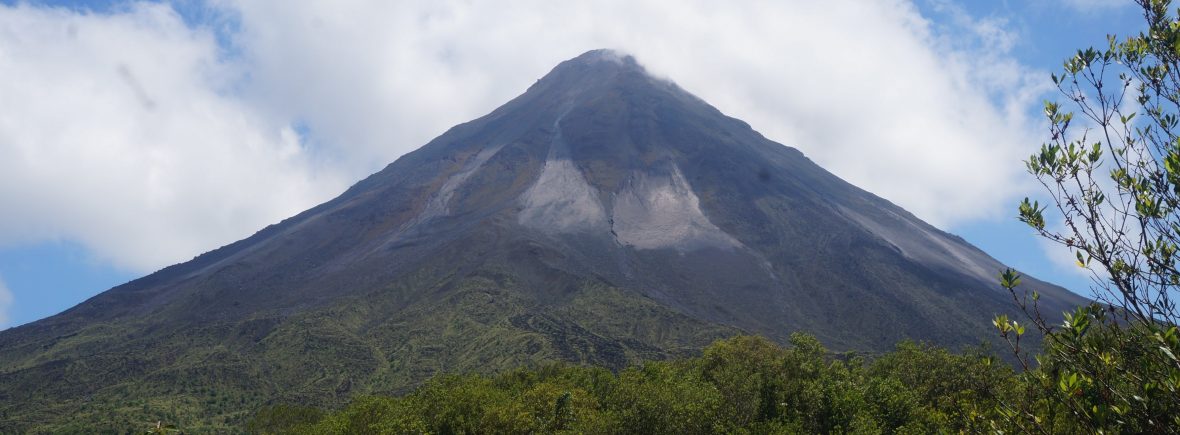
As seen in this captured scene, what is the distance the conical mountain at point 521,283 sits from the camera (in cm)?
9312

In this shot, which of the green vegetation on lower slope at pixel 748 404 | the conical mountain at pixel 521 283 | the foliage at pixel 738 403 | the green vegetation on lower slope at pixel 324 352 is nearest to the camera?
the green vegetation on lower slope at pixel 748 404

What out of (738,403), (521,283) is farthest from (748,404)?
(521,283)

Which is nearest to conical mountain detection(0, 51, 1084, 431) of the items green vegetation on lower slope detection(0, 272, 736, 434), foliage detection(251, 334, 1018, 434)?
green vegetation on lower slope detection(0, 272, 736, 434)

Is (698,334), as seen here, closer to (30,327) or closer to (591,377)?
(591,377)

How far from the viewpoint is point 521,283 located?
11994cm

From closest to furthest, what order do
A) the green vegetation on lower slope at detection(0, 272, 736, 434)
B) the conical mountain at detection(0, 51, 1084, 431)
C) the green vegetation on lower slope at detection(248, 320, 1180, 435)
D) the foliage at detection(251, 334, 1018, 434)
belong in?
the green vegetation on lower slope at detection(248, 320, 1180, 435) < the foliage at detection(251, 334, 1018, 434) < the green vegetation on lower slope at detection(0, 272, 736, 434) < the conical mountain at detection(0, 51, 1084, 431)

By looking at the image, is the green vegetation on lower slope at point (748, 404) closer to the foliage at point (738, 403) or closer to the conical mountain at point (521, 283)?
the foliage at point (738, 403)

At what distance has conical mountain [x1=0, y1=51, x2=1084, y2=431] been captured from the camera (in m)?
93.1

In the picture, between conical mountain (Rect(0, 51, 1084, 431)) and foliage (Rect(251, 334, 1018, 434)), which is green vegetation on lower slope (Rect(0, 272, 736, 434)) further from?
foliage (Rect(251, 334, 1018, 434))

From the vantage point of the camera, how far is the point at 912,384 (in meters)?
35.9

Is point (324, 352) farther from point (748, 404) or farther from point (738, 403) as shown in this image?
point (748, 404)

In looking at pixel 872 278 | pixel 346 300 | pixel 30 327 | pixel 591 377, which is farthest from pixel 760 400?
pixel 30 327

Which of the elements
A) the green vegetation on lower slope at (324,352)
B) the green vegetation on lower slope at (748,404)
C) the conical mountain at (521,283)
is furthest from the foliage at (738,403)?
the conical mountain at (521,283)

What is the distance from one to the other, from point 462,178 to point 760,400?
147345mm
